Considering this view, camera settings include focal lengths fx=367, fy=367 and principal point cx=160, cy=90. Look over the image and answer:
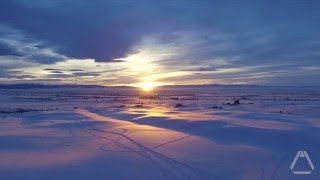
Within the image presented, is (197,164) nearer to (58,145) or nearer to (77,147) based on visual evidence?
(77,147)

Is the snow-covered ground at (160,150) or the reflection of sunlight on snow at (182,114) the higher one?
the reflection of sunlight on snow at (182,114)

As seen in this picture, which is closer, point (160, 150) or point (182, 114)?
point (160, 150)

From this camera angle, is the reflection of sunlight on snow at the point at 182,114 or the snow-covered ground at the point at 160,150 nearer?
the snow-covered ground at the point at 160,150

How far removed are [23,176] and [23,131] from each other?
28.7 feet

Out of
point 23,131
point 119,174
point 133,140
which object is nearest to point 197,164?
point 119,174

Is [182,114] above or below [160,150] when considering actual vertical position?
above

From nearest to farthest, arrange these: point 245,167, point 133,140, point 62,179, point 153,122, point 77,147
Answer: point 62,179 < point 245,167 < point 77,147 < point 133,140 < point 153,122

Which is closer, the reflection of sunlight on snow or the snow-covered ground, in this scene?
the snow-covered ground

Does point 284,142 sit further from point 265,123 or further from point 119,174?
point 119,174

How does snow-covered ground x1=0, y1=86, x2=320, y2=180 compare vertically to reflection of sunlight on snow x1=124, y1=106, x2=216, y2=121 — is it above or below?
below

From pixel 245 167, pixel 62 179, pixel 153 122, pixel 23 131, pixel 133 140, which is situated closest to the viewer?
pixel 62 179

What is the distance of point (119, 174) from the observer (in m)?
9.79

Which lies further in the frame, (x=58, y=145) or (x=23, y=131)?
(x=23, y=131)

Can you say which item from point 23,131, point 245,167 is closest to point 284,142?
point 245,167
